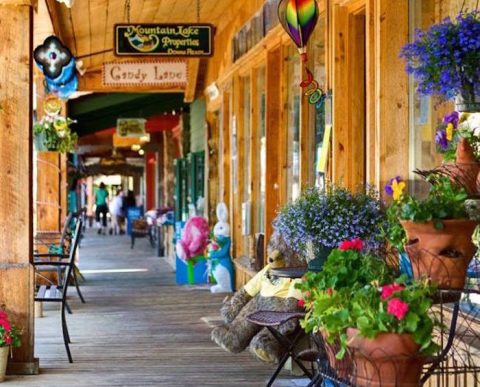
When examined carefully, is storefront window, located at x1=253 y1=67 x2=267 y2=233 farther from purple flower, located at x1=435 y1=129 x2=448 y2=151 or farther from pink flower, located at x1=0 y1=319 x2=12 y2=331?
purple flower, located at x1=435 y1=129 x2=448 y2=151

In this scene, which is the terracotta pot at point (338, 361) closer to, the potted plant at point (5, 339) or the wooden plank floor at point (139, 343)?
the wooden plank floor at point (139, 343)

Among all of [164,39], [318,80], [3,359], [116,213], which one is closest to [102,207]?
[116,213]

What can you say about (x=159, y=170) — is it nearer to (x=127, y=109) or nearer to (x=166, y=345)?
(x=127, y=109)

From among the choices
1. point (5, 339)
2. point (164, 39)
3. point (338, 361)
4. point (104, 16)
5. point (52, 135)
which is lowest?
point (5, 339)

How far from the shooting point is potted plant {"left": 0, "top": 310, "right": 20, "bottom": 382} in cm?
595

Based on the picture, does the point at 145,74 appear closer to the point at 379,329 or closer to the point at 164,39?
the point at 164,39

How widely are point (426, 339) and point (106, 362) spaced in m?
4.07

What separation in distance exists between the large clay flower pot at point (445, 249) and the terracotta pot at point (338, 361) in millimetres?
411

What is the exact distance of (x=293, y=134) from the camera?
8.27 metres

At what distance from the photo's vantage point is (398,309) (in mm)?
2936

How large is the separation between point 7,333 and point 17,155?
113cm

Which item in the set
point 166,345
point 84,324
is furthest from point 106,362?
point 84,324

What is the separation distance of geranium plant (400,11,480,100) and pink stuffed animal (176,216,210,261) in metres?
7.97

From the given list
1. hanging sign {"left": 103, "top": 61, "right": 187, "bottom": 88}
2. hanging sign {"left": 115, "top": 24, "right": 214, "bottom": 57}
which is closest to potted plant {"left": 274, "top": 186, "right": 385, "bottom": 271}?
hanging sign {"left": 115, "top": 24, "right": 214, "bottom": 57}
